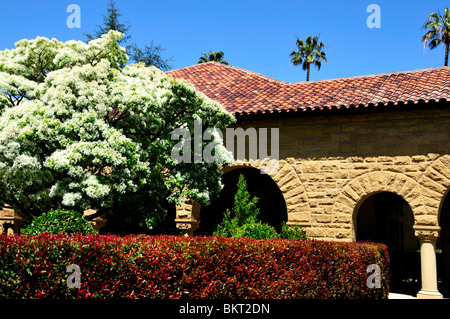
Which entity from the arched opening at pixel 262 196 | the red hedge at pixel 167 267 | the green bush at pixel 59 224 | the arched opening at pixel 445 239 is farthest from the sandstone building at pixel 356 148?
the green bush at pixel 59 224

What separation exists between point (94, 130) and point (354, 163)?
7.39 m

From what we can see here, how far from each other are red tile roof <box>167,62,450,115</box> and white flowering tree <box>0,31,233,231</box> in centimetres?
408

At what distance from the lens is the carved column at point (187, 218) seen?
1359cm

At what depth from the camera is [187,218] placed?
13625mm

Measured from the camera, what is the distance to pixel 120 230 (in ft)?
48.0

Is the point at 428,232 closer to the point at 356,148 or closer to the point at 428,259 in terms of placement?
the point at 428,259

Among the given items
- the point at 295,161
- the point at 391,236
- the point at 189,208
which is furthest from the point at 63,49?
the point at 391,236

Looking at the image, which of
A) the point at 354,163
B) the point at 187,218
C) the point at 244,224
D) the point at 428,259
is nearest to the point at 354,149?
the point at 354,163

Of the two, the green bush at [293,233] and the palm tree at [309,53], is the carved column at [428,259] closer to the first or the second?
the green bush at [293,233]

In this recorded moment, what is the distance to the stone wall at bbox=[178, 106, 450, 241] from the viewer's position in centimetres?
1167

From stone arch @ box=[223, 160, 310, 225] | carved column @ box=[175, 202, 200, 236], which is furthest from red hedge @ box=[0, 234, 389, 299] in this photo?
carved column @ box=[175, 202, 200, 236]

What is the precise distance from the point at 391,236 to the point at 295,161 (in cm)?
959

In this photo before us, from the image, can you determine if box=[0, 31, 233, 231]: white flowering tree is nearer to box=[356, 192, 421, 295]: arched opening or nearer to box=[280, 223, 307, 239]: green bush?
box=[280, 223, 307, 239]: green bush
